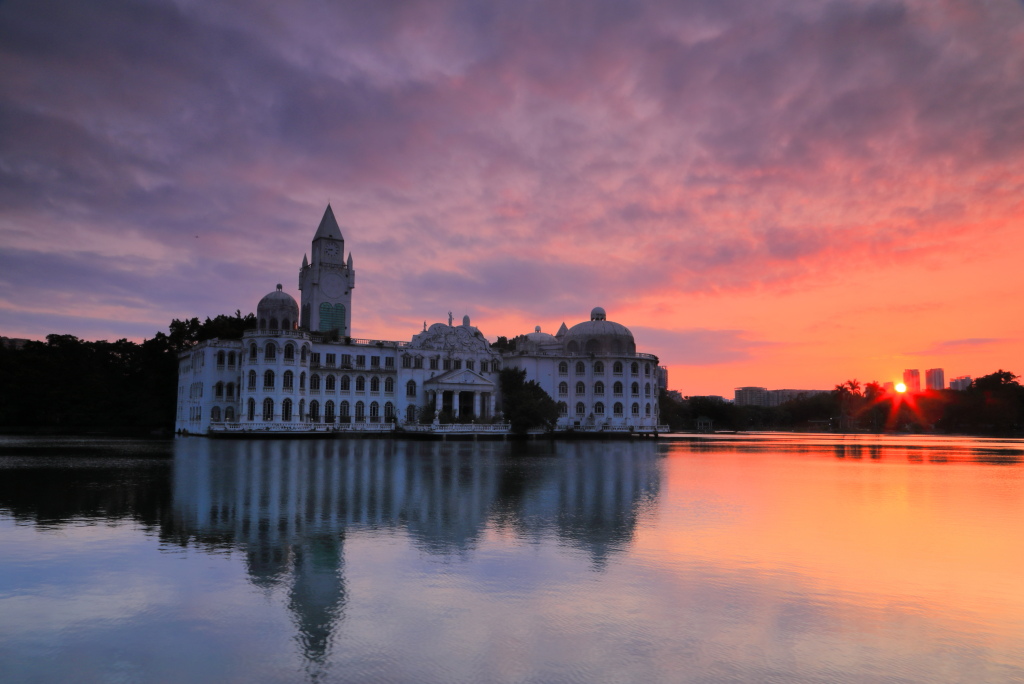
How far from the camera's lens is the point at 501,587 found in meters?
12.7

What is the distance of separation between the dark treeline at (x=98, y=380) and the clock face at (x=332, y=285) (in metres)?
12.3

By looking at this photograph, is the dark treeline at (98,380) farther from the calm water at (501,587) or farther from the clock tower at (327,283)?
the calm water at (501,587)

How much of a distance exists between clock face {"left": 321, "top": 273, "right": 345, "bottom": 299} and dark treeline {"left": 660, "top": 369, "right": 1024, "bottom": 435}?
6298 centimetres

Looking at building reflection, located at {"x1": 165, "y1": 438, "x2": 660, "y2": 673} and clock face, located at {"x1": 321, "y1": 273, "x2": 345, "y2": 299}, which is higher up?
clock face, located at {"x1": 321, "y1": 273, "x2": 345, "y2": 299}

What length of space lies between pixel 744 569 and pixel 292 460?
3423 cm

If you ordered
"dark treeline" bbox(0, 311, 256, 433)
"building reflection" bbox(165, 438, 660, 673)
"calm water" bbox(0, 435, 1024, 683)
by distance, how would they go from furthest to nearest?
1. "dark treeline" bbox(0, 311, 256, 433)
2. "building reflection" bbox(165, 438, 660, 673)
3. "calm water" bbox(0, 435, 1024, 683)

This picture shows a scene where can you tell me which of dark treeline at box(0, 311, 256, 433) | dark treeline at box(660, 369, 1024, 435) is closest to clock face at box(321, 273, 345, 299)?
dark treeline at box(0, 311, 256, 433)

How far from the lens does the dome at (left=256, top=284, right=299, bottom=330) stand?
294 feet

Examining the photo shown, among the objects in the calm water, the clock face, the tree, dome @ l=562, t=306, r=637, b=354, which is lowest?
the calm water

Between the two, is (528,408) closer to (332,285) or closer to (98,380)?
(332,285)

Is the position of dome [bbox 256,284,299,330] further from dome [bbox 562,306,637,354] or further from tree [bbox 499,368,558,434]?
dome [bbox 562,306,637,354]

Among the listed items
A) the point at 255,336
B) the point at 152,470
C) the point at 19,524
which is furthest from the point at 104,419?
the point at 19,524

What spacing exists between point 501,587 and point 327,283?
105 m

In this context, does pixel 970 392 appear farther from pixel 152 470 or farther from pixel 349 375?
pixel 152 470
